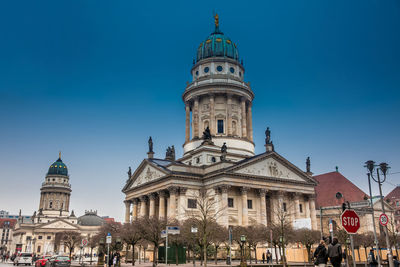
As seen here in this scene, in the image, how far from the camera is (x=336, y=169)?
313ft

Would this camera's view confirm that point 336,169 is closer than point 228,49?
No

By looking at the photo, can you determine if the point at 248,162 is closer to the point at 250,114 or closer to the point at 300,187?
the point at 300,187

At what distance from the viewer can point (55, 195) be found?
16012 cm

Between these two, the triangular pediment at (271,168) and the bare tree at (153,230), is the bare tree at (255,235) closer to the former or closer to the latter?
the bare tree at (153,230)

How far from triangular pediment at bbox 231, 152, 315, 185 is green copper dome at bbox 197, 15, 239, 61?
90.7 ft

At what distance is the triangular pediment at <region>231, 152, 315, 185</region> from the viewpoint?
60.3 m

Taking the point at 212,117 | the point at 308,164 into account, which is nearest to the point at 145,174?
the point at 212,117

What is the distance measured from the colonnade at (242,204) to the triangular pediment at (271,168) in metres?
2.54

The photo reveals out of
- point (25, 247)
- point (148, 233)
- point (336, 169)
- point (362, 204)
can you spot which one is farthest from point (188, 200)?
point (25, 247)

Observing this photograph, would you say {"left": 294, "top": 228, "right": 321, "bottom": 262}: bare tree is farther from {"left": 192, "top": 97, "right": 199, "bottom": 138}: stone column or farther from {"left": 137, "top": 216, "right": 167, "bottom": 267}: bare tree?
{"left": 192, "top": 97, "right": 199, "bottom": 138}: stone column

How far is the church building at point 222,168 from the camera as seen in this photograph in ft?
196

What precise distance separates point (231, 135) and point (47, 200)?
366 feet

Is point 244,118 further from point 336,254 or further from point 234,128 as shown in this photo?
point 336,254

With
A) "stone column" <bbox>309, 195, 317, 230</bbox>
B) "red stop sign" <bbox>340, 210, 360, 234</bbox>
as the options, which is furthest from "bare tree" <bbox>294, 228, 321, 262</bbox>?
"red stop sign" <bbox>340, 210, 360, 234</bbox>
